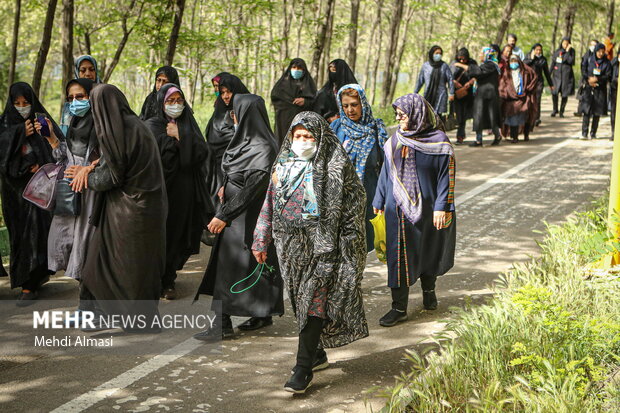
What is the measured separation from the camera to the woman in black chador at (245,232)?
6027 millimetres

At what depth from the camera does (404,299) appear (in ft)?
21.0

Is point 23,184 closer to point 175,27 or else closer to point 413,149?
point 413,149

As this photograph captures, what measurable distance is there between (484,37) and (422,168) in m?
29.5

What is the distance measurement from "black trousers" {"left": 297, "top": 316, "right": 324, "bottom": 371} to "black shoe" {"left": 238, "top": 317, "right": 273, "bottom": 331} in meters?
1.29

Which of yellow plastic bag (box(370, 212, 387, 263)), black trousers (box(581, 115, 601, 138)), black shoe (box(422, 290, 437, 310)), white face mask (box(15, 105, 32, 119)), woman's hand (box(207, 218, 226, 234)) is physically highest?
white face mask (box(15, 105, 32, 119))

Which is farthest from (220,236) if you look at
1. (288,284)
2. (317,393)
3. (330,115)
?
(330,115)

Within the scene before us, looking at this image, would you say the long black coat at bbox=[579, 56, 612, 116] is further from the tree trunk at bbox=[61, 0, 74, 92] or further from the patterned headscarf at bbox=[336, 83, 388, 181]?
the patterned headscarf at bbox=[336, 83, 388, 181]

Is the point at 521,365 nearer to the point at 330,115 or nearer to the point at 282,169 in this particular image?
the point at 282,169

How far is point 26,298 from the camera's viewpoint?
7.12 m

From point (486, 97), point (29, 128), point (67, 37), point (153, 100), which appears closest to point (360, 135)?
point (153, 100)

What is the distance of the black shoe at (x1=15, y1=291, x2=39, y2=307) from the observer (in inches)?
277

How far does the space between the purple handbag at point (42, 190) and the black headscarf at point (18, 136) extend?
1.05ft

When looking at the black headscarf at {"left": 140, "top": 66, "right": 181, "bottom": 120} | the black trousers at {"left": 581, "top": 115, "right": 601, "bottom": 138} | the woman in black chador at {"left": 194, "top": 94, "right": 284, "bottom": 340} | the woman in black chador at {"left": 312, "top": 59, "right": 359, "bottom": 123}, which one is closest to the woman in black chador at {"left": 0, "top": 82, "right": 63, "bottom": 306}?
the black headscarf at {"left": 140, "top": 66, "right": 181, "bottom": 120}

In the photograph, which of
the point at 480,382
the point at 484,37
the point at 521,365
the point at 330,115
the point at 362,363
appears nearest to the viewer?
the point at 480,382
